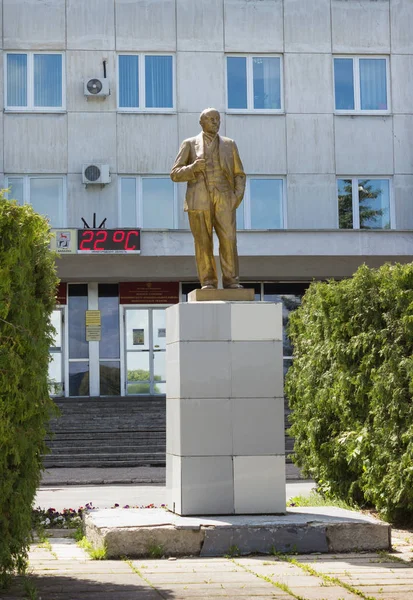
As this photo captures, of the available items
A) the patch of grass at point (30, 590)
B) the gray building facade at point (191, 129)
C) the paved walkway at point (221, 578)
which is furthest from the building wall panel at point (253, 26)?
the patch of grass at point (30, 590)

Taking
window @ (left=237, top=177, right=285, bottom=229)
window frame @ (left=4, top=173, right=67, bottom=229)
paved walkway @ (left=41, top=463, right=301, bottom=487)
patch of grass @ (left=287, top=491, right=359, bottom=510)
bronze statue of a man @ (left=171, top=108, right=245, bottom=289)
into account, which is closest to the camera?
bronze statue of a man @ (left=171, top=108, right=245, bottom=289)

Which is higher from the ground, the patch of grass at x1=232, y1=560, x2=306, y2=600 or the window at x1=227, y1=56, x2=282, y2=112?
the window at x1=227, y1=56, x2=282, y2=112

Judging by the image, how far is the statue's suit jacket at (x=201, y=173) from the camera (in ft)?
34.1

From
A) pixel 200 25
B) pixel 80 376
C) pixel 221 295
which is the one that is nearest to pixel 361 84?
pixel 200 25

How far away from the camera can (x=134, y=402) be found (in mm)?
25312

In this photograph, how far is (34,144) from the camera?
26.3 meters

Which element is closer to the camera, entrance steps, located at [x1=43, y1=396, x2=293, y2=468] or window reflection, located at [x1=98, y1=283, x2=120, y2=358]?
entrance steps, located at [x1=43, y1=396, x2=293, y2=468]

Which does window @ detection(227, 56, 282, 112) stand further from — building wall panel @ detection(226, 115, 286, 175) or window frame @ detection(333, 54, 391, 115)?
window frame @ detection(333, 54, 391, 115)

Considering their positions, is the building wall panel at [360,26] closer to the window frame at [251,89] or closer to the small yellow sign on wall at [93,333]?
the window frame at [251,89]

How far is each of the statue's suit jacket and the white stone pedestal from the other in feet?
3.74

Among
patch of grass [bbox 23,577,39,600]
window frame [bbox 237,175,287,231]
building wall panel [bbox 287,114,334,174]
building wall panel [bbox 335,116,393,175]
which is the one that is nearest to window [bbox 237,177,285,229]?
window frame [bbox 237,175,287,231]

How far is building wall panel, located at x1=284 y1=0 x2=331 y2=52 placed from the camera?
2694 centimetres

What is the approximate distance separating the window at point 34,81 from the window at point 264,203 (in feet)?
17.4

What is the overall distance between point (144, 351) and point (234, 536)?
62.6 ft
